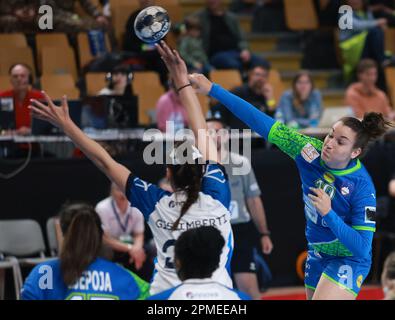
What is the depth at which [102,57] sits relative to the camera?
10.8m

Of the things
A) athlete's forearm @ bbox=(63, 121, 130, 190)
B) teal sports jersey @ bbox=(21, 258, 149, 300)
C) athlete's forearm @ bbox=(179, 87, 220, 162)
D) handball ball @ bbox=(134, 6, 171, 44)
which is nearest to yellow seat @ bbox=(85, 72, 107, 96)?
handball ball @ bbox=(134, 6, 171, 44)

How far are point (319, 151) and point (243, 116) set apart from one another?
508mm

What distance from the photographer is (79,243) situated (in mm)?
5762

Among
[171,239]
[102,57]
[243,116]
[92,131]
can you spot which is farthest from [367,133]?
[102,57]

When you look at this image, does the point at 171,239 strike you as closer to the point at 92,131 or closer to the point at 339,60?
the point at 92,131

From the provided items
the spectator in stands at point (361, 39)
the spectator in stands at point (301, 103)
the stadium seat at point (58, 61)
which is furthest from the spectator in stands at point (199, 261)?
the spectator in stands at point (361, 39)

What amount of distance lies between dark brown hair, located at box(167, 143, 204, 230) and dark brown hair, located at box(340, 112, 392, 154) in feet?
3.51

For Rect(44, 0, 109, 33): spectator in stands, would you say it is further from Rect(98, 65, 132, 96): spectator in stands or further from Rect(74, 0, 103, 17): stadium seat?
Rect(98, 65, 132, 96): spectator in stands

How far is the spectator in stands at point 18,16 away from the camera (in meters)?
10.1

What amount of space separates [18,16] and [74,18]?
0.80 m

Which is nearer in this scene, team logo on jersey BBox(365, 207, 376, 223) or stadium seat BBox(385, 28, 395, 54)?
team logo on jersey BBox(365, 207, 376, 223)

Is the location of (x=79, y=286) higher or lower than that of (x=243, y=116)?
lower

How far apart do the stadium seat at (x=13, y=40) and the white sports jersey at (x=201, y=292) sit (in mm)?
5806

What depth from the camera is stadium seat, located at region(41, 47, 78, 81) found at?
10.3 meters
